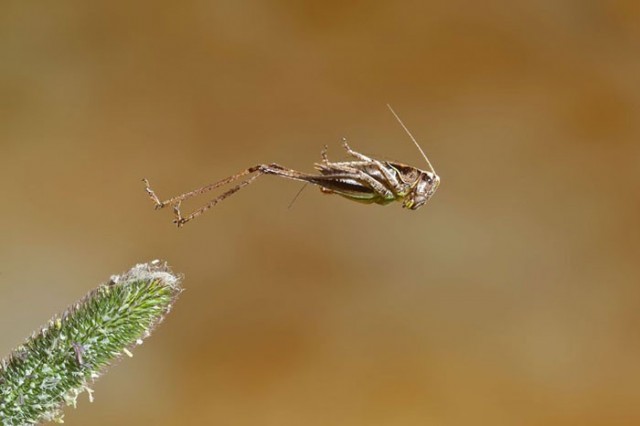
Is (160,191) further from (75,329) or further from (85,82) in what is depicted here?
(75,329)

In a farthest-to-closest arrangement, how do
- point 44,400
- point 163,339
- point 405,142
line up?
point 405,142, point 163,339, point 44,400

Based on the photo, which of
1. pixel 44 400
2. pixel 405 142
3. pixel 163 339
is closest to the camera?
pixel 44 400

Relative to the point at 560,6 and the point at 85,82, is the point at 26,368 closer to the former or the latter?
the point at 85,82

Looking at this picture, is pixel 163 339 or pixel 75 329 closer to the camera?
pixel 75 329

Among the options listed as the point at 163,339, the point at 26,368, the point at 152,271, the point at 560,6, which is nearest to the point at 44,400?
the point at 26,368

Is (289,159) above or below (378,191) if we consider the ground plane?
above

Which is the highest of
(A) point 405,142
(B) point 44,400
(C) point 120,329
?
(A) point 405,142
